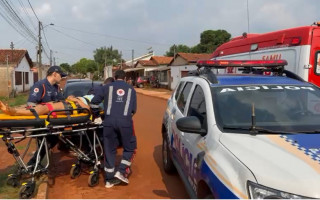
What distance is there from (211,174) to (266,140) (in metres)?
0.59

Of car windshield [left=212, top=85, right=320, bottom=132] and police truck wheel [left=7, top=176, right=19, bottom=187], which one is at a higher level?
car windshield [left=212, top=85, right=320, bottom=132]

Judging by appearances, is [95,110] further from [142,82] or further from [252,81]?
[142,82]

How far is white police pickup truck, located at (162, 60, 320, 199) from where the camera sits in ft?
8.05

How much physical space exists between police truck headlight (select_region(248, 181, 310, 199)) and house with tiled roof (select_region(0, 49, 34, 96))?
1107 inches

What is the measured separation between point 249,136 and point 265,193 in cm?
83

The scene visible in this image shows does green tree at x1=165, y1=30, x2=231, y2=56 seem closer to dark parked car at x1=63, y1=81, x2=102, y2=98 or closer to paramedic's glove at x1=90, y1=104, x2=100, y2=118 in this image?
dark parked car at x1=63, y1=81, x2=102, y2=98

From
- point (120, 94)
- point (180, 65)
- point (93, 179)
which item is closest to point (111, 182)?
point (93, 179)

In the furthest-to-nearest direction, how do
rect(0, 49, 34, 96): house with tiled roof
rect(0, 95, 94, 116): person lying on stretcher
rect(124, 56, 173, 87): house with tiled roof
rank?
rect(124, 56, 173, 87): house with tiled roof, rect(0, 49, 34, 96): house with tiled roof, rect(0, 95, 94, 116): person lying on stretcher

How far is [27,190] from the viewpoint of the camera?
474 centimetres

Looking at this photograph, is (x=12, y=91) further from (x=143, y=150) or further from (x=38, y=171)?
(x=38, y=171)

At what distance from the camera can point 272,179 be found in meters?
2.41

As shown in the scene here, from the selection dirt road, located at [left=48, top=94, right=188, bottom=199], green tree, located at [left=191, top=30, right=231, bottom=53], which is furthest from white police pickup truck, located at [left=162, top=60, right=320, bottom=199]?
green tree, located at [left=191, top=30, right=231, bottom=53]

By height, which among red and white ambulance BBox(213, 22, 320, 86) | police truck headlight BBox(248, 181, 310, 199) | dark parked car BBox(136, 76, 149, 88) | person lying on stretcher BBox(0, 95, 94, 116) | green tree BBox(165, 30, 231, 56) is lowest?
dark parked car BBox(136, 76, 149, 88)

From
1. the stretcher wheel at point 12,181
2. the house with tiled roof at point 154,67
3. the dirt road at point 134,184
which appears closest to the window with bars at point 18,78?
the house with tiled roof at point 154,67
